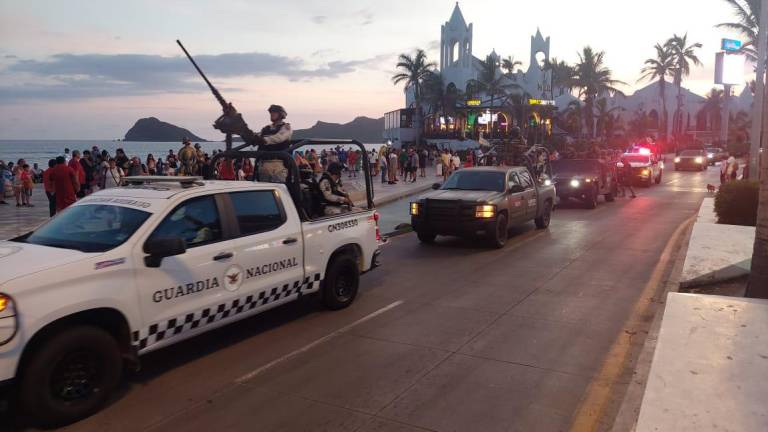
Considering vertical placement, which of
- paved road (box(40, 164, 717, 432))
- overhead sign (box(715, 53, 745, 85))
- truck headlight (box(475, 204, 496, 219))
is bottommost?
paved road (box(40, 164, 717, 432))

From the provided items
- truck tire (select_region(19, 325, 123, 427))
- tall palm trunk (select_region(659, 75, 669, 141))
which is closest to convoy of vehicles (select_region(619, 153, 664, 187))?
truck tire (select_region(19, 325, 123, 427))

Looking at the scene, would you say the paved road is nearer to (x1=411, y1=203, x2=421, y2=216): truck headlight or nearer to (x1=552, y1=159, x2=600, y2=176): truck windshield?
(x1=411, y1=203, x2=421, y2=216): truck headlight

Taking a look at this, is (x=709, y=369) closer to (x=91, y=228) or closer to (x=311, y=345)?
(x=311, y=345)

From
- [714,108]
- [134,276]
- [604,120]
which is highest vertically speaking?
[714,108]

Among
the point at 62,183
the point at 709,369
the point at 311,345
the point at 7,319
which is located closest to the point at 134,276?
the point at 7,319

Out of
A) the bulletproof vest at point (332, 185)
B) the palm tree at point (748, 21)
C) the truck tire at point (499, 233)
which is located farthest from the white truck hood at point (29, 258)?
the palm tree at point (748, 21)

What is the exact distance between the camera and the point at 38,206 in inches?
719

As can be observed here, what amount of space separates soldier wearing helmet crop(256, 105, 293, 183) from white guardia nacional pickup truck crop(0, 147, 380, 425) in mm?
921

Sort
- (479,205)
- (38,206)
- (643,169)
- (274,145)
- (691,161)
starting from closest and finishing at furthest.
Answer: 1. (274,145)
2. (479,205)
3. (38,206)
4. (643,169)
5. (691,161)

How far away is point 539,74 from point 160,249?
79.7 metres

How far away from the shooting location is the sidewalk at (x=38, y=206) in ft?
41.4

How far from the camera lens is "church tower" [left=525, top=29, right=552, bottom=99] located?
78.0 metres

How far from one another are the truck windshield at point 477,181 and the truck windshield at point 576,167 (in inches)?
309

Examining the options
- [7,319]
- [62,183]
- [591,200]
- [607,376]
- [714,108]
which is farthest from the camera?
[714,108]
